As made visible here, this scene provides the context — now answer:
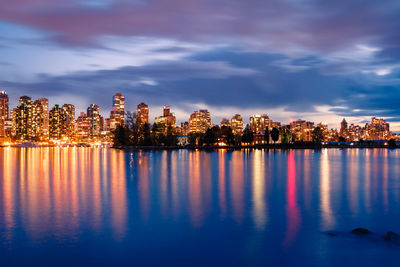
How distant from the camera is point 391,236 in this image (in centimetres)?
1969

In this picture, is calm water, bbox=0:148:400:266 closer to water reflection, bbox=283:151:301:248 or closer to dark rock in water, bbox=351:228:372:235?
water reflection, bbox=283:151:301:248

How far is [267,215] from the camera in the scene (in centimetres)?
2578

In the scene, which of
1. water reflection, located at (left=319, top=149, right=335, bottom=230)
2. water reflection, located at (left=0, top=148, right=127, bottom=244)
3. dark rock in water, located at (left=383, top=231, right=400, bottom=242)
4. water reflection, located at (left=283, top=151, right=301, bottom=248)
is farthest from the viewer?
water reflection, located at (left=319, top=149, right=335, bottom=230)

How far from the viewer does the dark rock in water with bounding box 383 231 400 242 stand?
19.3 m

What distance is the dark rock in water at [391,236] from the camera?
1934 cm

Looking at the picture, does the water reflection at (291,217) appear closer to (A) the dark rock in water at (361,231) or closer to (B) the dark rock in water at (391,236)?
(A) the dark rock in water at (361,231)

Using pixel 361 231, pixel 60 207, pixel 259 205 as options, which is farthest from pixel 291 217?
pixel 60 207

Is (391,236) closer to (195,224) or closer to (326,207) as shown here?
(326,207)

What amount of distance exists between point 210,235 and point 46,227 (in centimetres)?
959

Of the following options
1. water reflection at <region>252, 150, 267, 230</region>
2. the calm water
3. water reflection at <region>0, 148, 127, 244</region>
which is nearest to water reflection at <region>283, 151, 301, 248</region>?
the calm water

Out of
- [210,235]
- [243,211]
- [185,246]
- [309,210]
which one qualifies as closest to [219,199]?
[243,211]

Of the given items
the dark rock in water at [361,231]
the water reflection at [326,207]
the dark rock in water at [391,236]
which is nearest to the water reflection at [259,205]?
the water reflection at [326,207]

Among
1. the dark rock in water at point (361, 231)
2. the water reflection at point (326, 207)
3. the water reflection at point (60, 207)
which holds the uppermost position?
the water reflection at point (60, 207)

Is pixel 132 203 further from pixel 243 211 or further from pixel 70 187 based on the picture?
pixel 70 187
